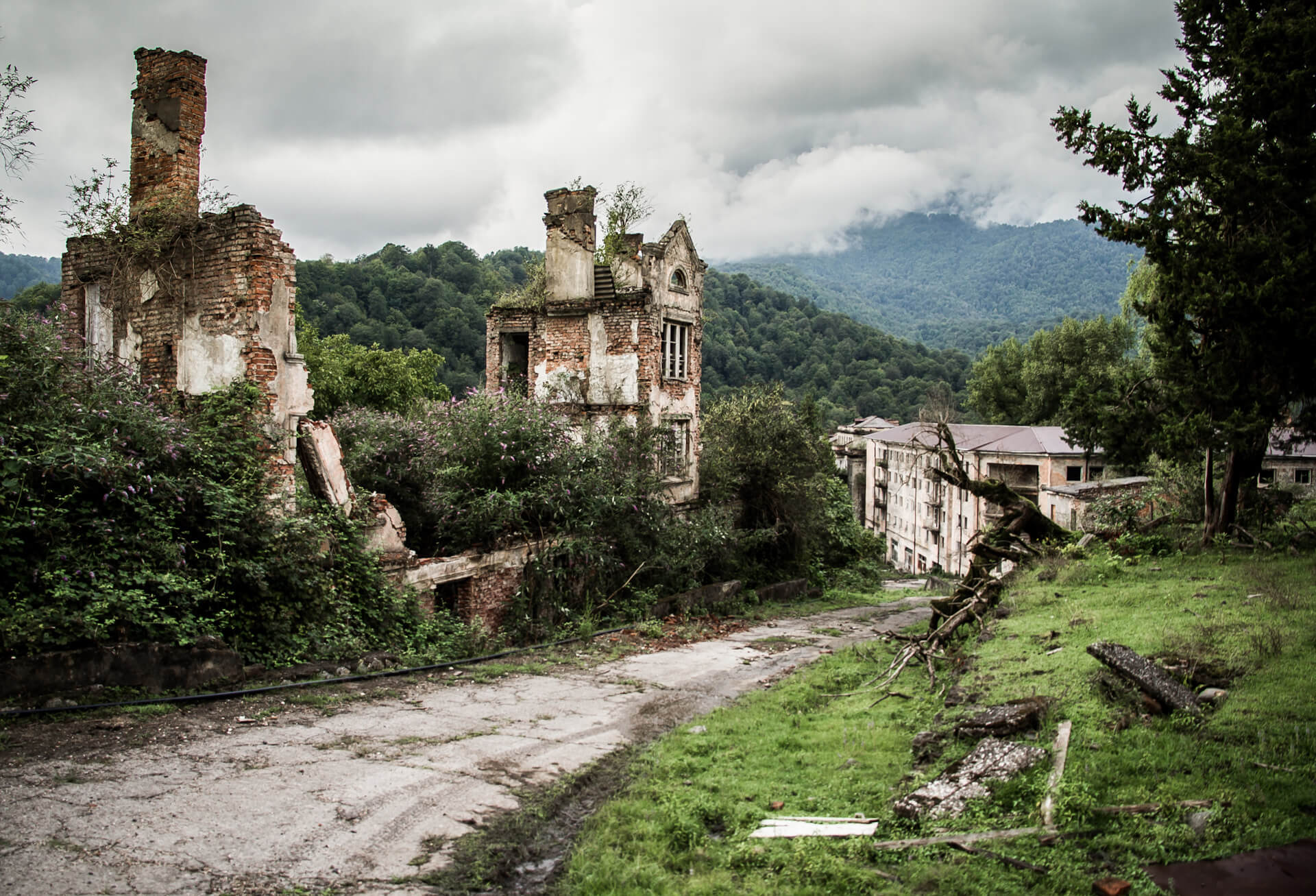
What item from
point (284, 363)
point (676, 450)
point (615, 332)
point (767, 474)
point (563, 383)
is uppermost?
point (615, 332)

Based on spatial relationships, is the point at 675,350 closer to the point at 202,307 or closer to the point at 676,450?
the point at 676,450

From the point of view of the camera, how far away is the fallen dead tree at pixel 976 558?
11.8 meters

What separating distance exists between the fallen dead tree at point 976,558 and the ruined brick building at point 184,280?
9.56 m

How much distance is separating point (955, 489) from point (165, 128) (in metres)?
43.4

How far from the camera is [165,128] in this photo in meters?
13.9

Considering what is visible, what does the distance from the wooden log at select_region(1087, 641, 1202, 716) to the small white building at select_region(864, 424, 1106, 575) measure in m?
23.8

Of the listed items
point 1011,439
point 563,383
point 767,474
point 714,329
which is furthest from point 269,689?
point 714,329

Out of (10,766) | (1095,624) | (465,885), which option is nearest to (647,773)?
(465,885)

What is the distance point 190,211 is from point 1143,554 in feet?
57.0

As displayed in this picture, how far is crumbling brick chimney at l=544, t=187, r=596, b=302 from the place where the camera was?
74.9 feet

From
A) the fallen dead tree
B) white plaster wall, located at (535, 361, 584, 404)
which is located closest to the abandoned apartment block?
the fallen dead tree

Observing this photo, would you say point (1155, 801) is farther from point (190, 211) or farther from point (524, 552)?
point (190, 211)

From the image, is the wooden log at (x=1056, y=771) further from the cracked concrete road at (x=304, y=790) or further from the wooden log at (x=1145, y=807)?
the cracked concrete road at (x=304, y=790)

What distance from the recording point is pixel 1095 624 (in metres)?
10.5
